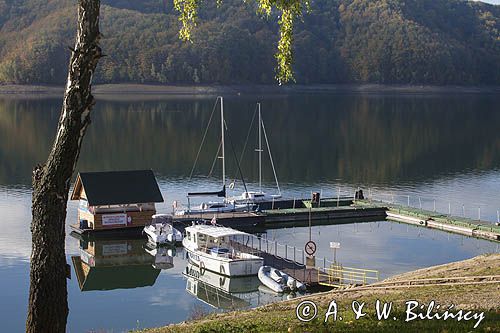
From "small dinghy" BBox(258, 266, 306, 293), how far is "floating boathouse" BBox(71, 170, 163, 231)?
37.3 ft

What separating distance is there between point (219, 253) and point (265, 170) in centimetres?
→ 3363

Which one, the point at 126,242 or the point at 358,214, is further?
the point at 358,214

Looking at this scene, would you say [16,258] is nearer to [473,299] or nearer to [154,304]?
[154,304]

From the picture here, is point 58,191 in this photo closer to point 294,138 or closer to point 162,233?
point 162,233

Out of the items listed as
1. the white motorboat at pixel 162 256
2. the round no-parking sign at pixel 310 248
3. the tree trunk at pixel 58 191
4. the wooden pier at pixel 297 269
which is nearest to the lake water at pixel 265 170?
the white motorboat at pixel 162 256

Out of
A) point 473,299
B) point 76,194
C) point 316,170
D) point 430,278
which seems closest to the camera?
point 473,299

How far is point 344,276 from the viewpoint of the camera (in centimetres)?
3147

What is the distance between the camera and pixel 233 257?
108 ft

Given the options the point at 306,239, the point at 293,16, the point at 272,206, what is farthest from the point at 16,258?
the point at 293,16

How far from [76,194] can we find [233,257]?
42.7 feet

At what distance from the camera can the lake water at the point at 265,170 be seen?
30230 millimetres

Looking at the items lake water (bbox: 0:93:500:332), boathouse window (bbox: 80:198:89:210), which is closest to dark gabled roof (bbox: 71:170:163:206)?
boathouse window (bbox: 80:198:89:210)

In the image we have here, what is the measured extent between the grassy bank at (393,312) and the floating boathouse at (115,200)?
19.6 metres

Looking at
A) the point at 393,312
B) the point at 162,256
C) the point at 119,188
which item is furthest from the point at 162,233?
the point at 393,312
